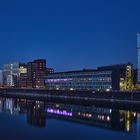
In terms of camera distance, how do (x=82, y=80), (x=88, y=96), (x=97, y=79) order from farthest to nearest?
(x=82, y=80)
(x=97, y=79)
(x=88, y=96)

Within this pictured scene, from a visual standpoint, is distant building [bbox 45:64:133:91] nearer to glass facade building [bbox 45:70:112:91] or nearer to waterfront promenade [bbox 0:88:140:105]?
glass facade building [bbox 45:70:112:91]

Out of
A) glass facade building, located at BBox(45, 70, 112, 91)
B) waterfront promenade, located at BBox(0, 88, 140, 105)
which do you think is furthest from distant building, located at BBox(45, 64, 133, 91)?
waterfront promenade, located at BBox(0, 88, 140, 105)

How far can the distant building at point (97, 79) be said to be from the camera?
142 m

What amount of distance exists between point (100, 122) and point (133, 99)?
3437 cm

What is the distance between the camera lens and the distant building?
142000 mm

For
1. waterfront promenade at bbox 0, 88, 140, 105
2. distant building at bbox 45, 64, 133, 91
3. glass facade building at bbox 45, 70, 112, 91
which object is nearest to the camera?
waterfront promenade at bbox 0, 88, 140, 105

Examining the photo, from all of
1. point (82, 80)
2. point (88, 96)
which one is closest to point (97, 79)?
point (82, 80)

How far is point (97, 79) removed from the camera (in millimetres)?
149750

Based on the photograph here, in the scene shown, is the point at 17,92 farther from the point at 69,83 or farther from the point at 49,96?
the point at 49,96

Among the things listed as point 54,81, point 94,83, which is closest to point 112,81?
point 94,83

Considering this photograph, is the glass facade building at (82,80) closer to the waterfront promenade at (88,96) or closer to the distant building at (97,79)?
the distant building at (97,79)

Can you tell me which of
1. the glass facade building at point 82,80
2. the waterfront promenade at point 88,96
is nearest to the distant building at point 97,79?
the glass facade building at point 82,80

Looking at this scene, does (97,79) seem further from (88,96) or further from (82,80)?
(88,96)

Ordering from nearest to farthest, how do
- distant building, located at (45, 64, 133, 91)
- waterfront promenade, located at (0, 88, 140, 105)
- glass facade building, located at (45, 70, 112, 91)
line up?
waterfront promenade, located at (0, 88, 140, 105) → distant building, located at (45, 64, 133, 91) → glass facade building, located at (45, 70, 112, 91)
